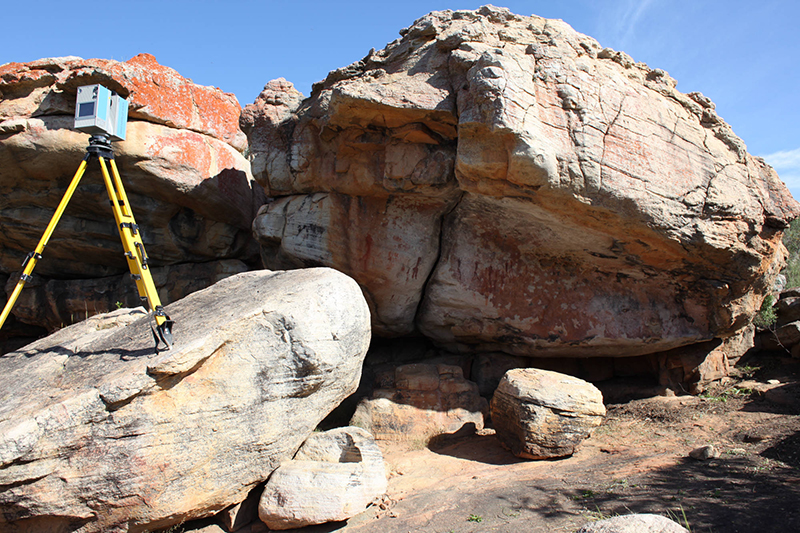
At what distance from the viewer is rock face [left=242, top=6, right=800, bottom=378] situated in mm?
4973

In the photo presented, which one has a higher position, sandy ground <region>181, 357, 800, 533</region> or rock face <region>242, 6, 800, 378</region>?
rock face <region>242, 6, 800, 378</region>

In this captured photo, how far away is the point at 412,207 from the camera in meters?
6.29

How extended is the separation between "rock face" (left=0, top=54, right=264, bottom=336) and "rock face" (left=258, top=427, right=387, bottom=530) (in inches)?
187

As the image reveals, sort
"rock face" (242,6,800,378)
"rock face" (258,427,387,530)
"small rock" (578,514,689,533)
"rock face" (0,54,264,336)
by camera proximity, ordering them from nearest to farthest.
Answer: "small rock" (578,514,689,533) → "rock face" (258,427,387,530) → "rock face" (242,6,800,378) → "rock face" (0,54,264,336)

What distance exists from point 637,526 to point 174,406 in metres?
2.91

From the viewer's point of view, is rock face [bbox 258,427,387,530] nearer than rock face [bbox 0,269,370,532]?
No

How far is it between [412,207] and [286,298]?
2662 mm

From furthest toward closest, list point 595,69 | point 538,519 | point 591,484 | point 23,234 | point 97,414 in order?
point 23,234 → point 595,69 → point 591,484 → point 538,519 → point 97,414

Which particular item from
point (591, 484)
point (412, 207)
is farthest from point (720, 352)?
point (412, 207)

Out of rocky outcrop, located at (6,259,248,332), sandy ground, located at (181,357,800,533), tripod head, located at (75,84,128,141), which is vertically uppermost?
tripod head, located at (75,84,128,141)

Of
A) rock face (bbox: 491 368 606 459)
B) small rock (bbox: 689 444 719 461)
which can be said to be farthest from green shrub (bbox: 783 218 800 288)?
rock face (bbox: 491 368 606 459)

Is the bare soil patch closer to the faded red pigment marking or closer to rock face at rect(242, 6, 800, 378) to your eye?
rock face at rect(242, 6, 800, 378)

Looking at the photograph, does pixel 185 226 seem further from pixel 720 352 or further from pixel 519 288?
pixel 720 352

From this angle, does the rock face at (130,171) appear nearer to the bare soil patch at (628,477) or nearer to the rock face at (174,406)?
the rock face at (174,406)
